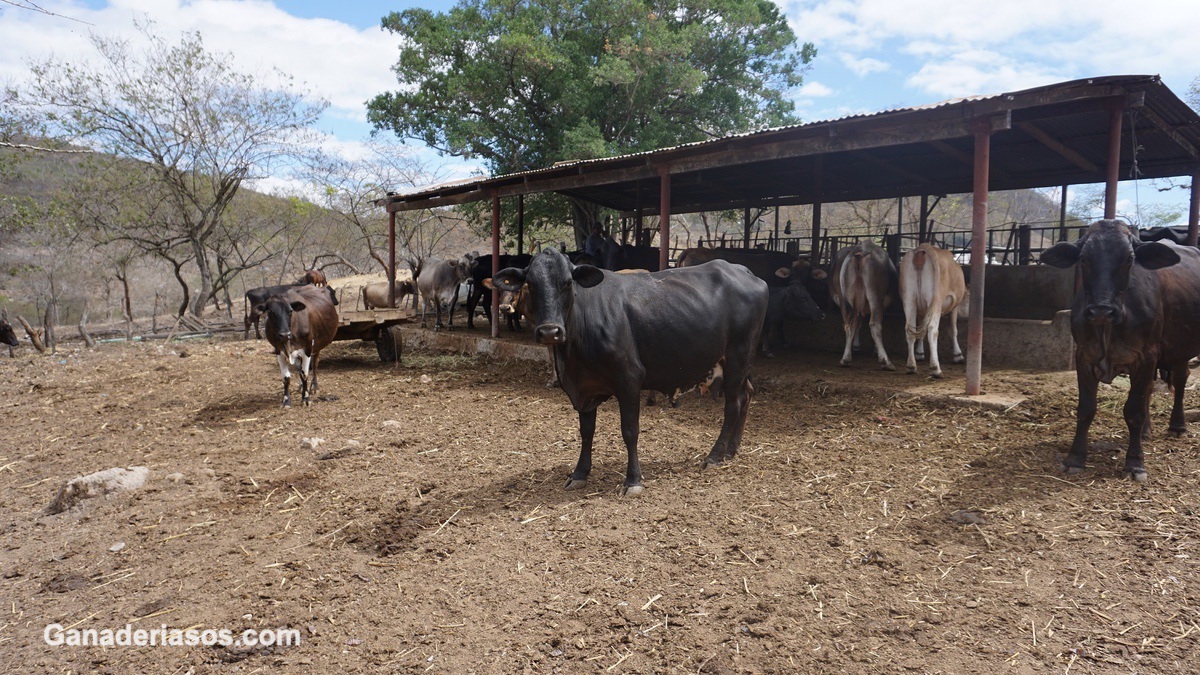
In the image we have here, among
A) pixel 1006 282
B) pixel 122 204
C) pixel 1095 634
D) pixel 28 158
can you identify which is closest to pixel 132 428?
pixel 1095 634

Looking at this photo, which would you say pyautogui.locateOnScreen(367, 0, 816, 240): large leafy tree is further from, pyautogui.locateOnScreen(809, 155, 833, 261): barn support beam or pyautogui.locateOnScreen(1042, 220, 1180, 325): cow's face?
pyautogui.locateOnScreen(1042, 220, 1180, 325): cow's face

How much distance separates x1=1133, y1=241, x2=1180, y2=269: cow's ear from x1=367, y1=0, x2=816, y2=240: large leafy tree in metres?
13.2

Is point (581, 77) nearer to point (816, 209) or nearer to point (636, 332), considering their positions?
point (816, 209)

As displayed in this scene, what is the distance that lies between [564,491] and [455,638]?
195 cm

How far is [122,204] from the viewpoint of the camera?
62.7 ft

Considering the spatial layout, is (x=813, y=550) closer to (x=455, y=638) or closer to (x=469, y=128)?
(x=455, y=638)

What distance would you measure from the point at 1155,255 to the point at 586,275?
13.3 feet

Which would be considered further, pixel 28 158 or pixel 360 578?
pixel 28 158

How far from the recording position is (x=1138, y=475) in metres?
4.64

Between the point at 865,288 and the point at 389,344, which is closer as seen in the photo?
the point at 865,288

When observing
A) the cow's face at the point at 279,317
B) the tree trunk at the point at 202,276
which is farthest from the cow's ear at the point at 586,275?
the tree trunk at the point at 202,276

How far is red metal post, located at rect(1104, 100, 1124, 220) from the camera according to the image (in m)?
6.54

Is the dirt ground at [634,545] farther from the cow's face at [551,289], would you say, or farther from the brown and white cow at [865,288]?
the brown and white cow at [865,288]

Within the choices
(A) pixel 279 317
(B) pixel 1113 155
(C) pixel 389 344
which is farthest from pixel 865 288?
(C) pixel 389 344
